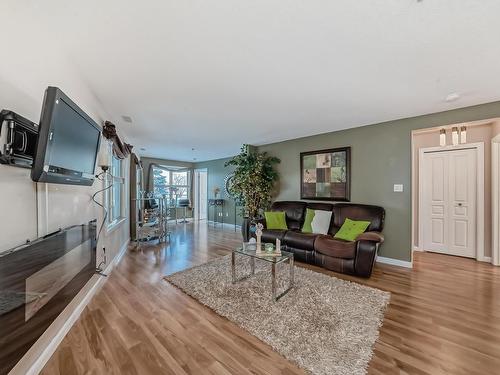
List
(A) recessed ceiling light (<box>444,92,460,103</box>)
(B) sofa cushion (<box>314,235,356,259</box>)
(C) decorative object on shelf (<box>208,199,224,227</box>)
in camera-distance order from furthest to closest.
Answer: (C) decorative object on shelf (<box>208,199,224,227</box>), (B) sofa cushion (<box>314,235,356,259</box>), (A) recessed ceiling light (<box>444,92,460,103</box>)

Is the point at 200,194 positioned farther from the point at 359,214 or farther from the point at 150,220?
the point at 359,214

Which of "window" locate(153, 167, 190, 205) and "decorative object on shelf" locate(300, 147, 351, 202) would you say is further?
"window" locate(153, 167, 190, 205)

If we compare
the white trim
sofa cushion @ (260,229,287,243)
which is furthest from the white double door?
sofa cushion @ (260,229,287,243)

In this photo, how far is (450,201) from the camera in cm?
384

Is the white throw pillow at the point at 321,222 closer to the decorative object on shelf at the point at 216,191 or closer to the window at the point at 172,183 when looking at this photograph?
the decorative object on shelf at the point at 216,191

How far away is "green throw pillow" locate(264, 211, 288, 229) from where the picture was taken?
4.17 metres

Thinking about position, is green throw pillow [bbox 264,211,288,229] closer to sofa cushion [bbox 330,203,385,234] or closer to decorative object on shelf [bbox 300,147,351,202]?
decorative object on shelf [bbox 300,147,351,202]

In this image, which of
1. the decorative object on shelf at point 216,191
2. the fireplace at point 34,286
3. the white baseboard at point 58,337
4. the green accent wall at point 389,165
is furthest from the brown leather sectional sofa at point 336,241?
the decorative object on shelf at point 216,191

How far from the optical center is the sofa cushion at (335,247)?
2.95 m

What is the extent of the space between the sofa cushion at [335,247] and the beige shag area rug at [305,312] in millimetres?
366

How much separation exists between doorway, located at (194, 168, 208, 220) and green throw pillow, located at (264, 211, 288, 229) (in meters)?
4.37

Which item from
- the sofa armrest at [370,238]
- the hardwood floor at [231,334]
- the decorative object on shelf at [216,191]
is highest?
the decorative object on shelf at [216,191]

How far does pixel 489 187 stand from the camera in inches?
135

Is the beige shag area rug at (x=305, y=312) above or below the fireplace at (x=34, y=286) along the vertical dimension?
below
